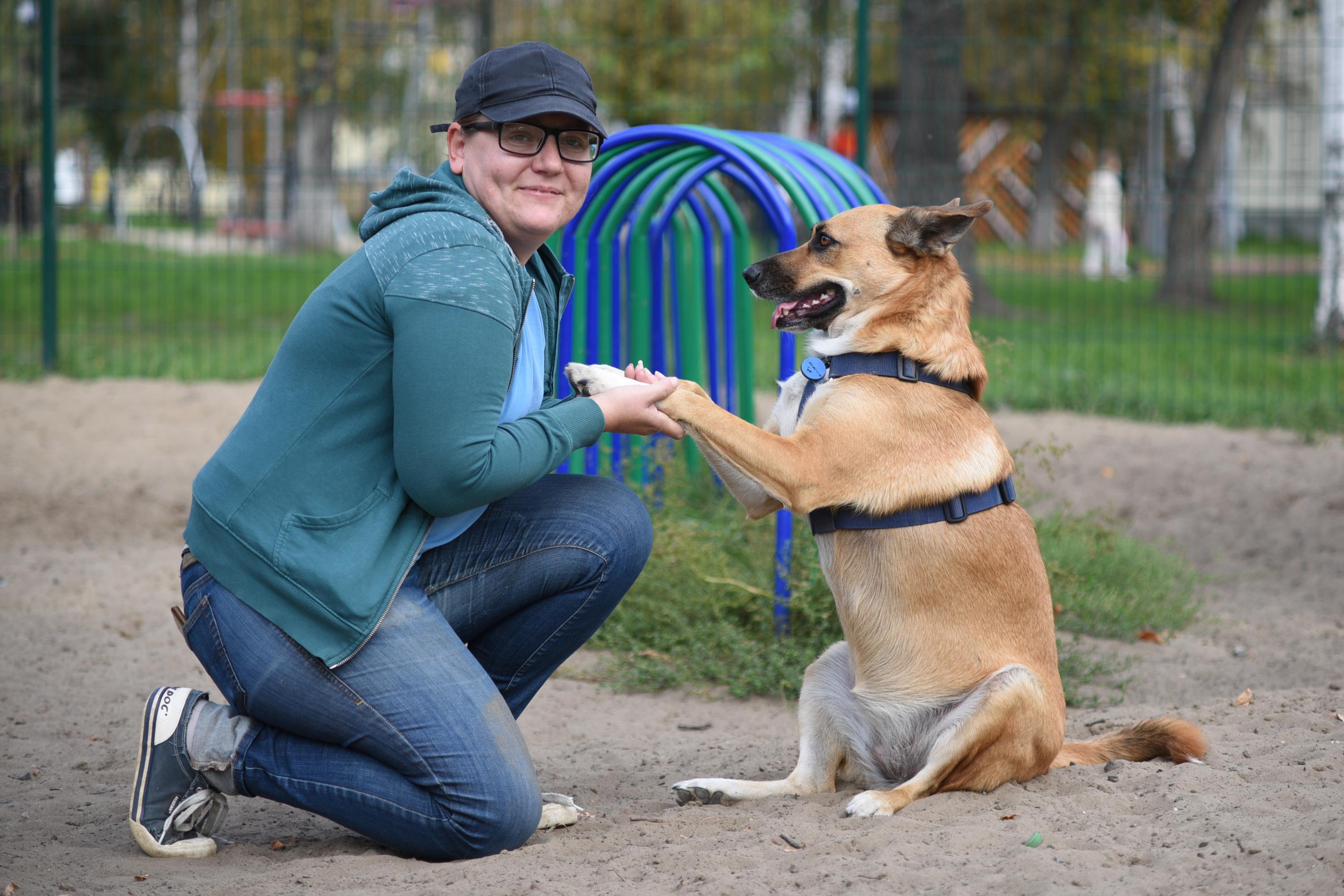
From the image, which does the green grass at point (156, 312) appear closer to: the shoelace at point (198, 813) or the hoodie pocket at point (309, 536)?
the shoelace at point (198, 813)

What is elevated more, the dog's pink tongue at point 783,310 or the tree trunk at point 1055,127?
the tree trunk at point 1055,127

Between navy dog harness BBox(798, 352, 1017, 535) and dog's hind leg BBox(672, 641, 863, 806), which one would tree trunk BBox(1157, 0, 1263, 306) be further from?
dog's hind leg BBox(672, 641, 863, 806)

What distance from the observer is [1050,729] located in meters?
2.81

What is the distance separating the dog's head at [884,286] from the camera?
3084 millimetres

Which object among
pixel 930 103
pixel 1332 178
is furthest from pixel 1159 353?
pixel 930 103

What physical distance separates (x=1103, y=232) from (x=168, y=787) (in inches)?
566

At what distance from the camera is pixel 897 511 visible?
2.88 metres

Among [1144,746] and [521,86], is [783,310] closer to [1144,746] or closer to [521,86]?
[521,86]

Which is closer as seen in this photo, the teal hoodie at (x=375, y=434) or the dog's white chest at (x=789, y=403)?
the teal hoodie at (x=375, y=434)

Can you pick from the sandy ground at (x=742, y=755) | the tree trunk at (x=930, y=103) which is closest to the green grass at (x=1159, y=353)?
the sandy ground at (x=742, y=755)


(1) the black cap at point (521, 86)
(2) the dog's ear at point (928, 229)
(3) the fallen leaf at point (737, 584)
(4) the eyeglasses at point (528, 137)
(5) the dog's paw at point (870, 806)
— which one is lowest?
(5) the dog's paw at point (870, 806)

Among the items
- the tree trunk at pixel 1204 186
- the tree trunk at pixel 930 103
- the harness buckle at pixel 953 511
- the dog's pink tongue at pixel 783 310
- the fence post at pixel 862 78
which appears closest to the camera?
the harness buckle at pixel 953 511

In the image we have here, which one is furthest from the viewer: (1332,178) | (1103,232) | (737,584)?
(1103,232)

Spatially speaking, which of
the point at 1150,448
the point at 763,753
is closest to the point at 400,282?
the point at 763,753
